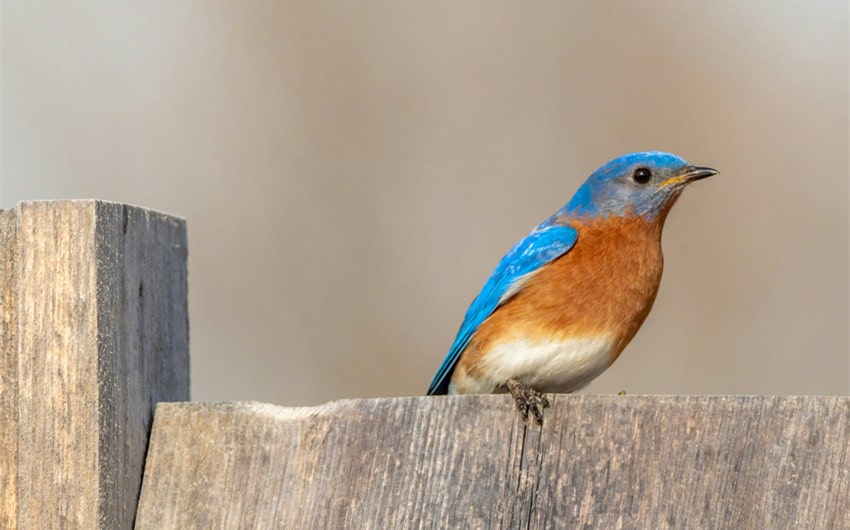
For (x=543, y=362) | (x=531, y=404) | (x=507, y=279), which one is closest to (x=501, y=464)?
(x=531, y=404)

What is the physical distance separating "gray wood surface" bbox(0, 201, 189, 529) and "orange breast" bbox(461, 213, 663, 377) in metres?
1.40

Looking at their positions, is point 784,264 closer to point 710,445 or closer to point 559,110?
point 559,110

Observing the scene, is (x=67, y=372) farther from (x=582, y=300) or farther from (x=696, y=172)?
(x=696, y=172)

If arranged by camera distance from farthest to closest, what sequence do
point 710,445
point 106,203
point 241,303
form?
point 241,303, point 106,203, point 710,445

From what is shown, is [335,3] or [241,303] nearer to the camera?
[241,303]

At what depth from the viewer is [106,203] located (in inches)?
107

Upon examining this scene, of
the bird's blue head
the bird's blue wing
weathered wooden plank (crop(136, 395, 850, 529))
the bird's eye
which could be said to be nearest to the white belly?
the bird's blue wing

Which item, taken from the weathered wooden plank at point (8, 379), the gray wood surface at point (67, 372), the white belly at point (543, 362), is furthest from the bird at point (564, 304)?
the weathered wooden plank at point (8, 379)

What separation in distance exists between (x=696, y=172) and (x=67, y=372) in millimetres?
2505

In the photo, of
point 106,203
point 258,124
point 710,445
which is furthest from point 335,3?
point 710,445

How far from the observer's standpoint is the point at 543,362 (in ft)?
12.3

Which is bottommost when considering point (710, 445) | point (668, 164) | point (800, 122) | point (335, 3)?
point (710, 445)

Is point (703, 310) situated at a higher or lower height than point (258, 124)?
lower

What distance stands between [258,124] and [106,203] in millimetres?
4872
